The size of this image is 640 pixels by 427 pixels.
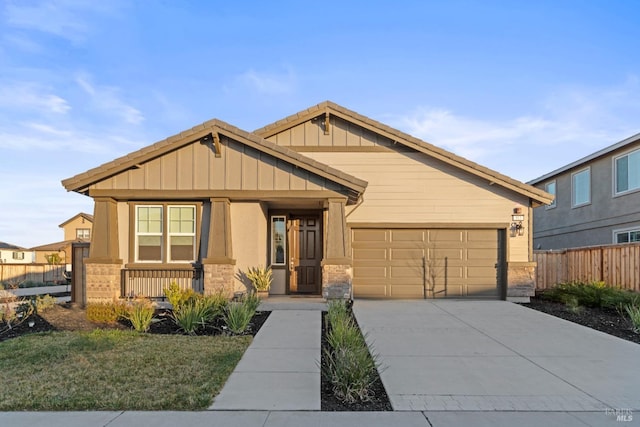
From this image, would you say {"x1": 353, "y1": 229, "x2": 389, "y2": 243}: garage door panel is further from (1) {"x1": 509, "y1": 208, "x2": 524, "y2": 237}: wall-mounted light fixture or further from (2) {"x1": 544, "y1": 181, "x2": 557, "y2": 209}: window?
(2) {"x1": 544, "y1": 181, "x2": 557, "y2": 209}: window

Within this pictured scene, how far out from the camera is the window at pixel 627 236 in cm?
1664

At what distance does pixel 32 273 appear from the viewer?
86.4 feet

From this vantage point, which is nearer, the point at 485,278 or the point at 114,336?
the point at 114,336

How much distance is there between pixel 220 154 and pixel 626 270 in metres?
12.3

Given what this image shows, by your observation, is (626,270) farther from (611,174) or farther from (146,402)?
(146,402)

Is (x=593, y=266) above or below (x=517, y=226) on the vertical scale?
below

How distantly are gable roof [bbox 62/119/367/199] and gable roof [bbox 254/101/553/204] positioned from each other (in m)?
2.70

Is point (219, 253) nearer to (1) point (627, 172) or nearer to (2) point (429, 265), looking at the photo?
(2) point (429, 265)

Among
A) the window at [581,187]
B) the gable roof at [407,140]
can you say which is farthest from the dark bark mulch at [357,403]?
the window at [581,187]

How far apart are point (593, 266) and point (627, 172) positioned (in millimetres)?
4820

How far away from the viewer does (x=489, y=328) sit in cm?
926

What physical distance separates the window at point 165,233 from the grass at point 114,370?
367 centimetres

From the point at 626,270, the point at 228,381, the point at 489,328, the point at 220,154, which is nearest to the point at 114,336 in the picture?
the point at 228,381

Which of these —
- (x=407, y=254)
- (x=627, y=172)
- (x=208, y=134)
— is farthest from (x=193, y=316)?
(x=627, y=172)
